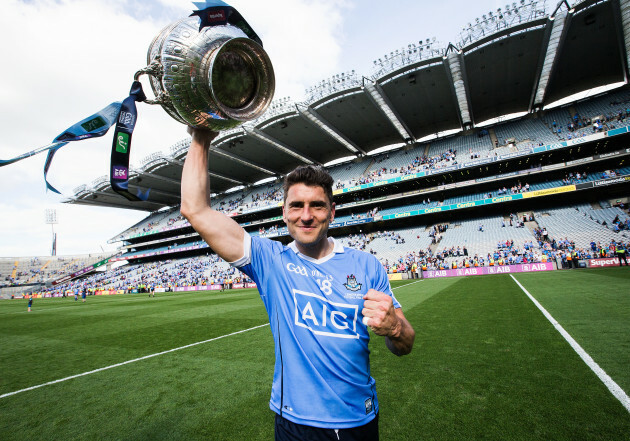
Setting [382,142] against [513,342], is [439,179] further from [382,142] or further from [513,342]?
[513,342]

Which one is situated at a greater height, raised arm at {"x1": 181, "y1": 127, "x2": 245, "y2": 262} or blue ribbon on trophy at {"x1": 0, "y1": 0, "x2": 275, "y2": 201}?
blue ribbon on trophy at {"x1": 0, "y1": 0, "x2": 275, "y2": 201}

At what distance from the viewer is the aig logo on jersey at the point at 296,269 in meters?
1.68

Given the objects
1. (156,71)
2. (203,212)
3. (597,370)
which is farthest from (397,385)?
(156,71)

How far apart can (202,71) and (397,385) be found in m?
4.32

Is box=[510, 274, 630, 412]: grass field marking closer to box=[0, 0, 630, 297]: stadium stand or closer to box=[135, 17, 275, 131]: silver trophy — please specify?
box=[135, 17, 275, 131]: silver trophy

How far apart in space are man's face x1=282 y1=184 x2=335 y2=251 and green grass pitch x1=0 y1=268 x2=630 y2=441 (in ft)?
8.00

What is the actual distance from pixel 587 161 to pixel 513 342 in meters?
31.9

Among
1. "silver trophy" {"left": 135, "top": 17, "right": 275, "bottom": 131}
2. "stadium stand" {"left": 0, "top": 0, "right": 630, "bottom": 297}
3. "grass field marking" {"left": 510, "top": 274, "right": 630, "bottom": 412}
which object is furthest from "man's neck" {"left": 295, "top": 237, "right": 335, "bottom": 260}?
"stadium stand" {"left": 0, "top": 0, "right": 630, "bottom": 297}

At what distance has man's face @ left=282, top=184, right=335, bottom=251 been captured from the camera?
66.4 inches

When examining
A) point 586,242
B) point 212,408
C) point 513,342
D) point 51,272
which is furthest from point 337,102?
point 51,272

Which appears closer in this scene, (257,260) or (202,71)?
(202,71)

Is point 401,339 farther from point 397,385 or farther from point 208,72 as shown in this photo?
point 397,385

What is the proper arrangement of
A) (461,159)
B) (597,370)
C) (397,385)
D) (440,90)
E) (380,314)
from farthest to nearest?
Answer: (461,159)
(440,90)
(397,385)
(597,370)
(380,314)

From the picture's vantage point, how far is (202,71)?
1.56 metres
